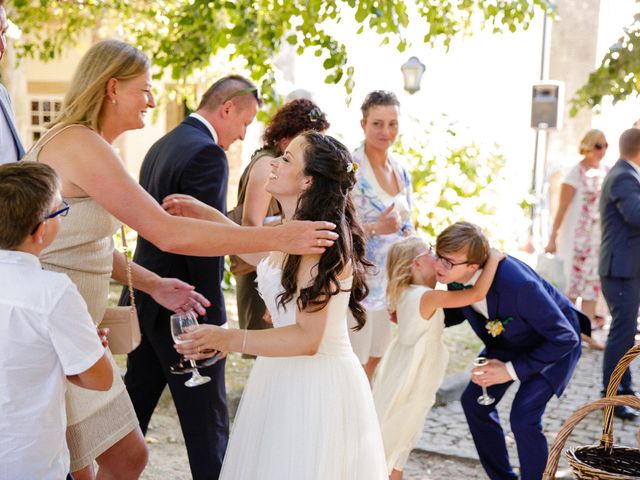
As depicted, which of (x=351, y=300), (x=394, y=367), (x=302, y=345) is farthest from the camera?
(x=394, y=367)

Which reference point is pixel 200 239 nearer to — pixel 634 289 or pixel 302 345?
pixel 302 345

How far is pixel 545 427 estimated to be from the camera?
6.06 metres

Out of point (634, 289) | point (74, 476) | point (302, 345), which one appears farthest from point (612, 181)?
point (74, 476)

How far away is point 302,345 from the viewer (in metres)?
3.07

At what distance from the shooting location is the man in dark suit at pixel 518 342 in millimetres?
4195

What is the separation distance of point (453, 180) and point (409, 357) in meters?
7.08

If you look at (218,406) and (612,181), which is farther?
(612,181)

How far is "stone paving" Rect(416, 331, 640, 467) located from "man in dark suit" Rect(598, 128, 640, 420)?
338 mm

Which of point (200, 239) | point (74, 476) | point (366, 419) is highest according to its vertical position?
point (200, 239)

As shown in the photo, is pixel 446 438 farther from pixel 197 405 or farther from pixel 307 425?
pixel 307 425

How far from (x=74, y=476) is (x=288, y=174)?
155 centimetres

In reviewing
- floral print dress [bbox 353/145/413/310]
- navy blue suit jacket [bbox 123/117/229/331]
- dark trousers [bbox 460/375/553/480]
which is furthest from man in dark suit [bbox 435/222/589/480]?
navy blue suit jacket [bbox 123/117/229/331]

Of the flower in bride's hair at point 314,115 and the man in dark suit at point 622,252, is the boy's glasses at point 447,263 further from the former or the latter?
the man in dark suit at point 622,252

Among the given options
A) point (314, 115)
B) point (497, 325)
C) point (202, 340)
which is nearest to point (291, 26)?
point (314, 115)
